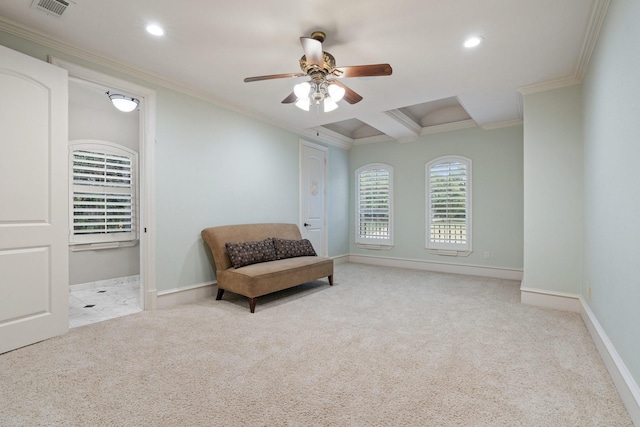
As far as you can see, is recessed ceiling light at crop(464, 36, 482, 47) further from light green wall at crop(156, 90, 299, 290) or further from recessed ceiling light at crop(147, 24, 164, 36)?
light green wall at crop(156, 90, 299, 290)

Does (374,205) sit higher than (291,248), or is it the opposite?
(374,205)

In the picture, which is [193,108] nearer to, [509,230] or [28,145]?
[28,145]

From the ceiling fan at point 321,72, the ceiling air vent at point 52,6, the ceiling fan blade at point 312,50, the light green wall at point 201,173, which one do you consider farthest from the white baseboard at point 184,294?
the ceiling fan blade at point 312,50

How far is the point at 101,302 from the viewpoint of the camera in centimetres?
379

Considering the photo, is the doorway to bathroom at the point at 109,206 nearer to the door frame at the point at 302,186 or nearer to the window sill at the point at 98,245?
the window sill at the point at 98,245

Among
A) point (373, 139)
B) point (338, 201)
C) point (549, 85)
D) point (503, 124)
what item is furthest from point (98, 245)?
point (503, 124)

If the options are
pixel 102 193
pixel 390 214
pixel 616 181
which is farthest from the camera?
pixel 390 214

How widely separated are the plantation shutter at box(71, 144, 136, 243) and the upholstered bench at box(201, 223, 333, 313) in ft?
6.29

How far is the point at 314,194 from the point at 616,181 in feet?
14.3

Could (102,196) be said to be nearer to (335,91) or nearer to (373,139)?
(335,91)

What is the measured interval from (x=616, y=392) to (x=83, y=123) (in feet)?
20.8

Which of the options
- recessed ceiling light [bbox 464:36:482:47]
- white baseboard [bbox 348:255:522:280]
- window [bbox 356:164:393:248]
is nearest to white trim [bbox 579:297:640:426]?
white baseboard [bbox 348:255:522:280]

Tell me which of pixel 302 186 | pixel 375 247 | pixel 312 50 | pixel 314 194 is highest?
pixel 312 50

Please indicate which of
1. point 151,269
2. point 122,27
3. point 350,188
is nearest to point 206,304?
point 151,269
